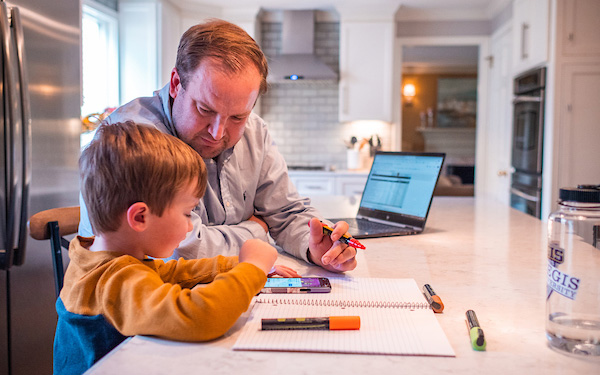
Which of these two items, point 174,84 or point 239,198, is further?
point 239,198

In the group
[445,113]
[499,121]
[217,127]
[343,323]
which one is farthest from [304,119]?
[445,113]

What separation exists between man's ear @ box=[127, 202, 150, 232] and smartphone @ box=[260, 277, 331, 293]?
269 millimetres

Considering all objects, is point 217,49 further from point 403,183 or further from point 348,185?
point 348,185

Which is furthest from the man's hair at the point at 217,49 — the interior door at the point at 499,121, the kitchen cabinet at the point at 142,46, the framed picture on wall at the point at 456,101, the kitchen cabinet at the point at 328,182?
the framed picture on wall at the point at 456,101

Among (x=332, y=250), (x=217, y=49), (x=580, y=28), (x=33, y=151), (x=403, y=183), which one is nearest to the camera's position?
(x=332, y=250)

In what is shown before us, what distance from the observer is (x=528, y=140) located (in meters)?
4.12

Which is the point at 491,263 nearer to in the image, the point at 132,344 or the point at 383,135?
the point at 132,344

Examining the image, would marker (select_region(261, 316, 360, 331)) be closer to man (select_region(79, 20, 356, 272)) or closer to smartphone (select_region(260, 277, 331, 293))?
smartphone (select_region(260, 277, 331, 293))

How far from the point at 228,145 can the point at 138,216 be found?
563mm

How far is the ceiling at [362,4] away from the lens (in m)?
5.22

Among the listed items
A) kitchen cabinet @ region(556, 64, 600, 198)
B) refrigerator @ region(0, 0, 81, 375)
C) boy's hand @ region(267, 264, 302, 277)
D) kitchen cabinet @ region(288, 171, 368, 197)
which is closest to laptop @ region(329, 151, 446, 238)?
boy's hand @ region(267, 264, 302, 277)

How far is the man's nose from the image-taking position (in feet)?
4.11

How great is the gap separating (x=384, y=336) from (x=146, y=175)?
45 cm

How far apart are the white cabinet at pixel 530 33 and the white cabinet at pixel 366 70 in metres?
1.31
